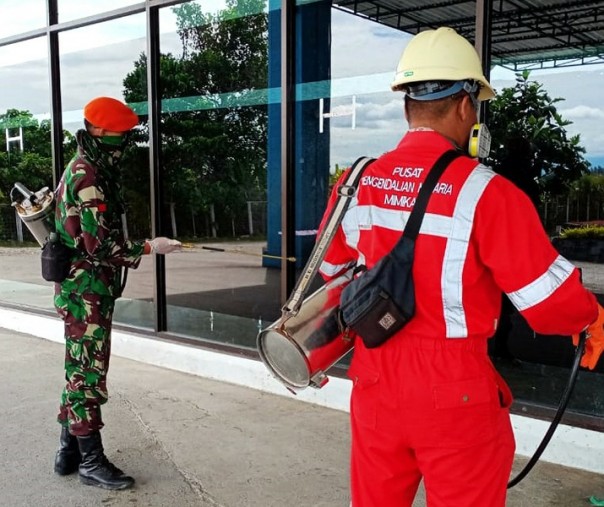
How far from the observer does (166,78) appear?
5.54 meters

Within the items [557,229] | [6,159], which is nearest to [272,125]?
[557,229]

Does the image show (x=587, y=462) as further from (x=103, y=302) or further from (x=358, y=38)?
(x=358, y=38)

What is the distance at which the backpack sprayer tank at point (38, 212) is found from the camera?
11.0ft

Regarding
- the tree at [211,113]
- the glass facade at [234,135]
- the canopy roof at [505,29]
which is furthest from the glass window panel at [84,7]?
the canopy roof at [505,29]

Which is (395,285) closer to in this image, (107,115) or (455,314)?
(455,314)

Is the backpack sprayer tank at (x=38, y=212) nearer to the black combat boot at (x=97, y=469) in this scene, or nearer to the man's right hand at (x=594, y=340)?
the black combat boot at (x=97, y=469)

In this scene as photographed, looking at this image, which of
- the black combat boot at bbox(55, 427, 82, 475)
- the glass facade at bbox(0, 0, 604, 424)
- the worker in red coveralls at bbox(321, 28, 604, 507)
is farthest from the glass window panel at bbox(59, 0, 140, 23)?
the worker in red coveralls at bbox(321, 28, 604, 507)

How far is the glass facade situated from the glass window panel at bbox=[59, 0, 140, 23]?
18 millimetres

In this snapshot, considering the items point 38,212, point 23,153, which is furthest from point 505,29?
point 23,153

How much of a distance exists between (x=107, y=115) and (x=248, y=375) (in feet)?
7.70

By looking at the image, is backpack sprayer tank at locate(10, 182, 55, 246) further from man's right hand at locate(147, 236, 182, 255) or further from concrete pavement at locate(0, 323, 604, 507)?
concrete pavement at locate(0, 323, 604, 507)

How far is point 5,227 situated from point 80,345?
17.1 feet

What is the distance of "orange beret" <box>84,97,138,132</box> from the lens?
10.1ft

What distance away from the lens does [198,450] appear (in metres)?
3.64
